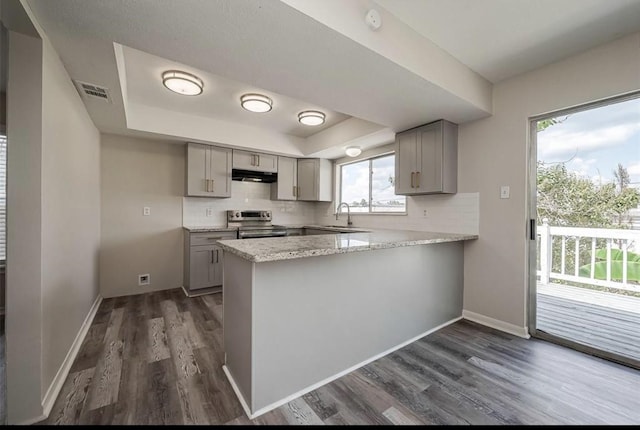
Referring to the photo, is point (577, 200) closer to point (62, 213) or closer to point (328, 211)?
point (328, 211)

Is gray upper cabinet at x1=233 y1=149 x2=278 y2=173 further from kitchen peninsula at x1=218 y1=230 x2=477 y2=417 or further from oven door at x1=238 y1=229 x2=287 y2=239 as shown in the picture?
kitchen peninsula at x1=218 y1=230 x2=477 y2=417

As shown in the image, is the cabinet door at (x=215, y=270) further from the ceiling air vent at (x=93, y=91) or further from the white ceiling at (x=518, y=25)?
the white ceiling at (x=518, y=25)

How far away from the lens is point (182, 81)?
7.97ft

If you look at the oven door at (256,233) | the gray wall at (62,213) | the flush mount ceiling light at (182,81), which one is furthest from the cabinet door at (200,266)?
the flush mount ceiling light at (182,81)

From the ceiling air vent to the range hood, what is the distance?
6.09 feet

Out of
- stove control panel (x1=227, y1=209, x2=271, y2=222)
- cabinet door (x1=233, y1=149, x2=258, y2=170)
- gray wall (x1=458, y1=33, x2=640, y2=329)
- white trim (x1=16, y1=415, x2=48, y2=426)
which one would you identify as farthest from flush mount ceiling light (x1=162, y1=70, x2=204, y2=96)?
gray wall (x1=458, y1=33, x2=640, y2=329)

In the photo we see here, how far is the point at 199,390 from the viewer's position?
165 cm

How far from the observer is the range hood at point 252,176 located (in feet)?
13.6

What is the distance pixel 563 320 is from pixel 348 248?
261cm

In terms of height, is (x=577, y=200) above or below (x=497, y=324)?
above

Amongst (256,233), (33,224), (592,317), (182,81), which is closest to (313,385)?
(33,224)

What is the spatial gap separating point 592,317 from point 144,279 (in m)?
5.31

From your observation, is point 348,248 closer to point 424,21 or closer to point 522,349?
point 424,21

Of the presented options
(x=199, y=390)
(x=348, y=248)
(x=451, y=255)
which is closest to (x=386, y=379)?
(x=348, y=248)
